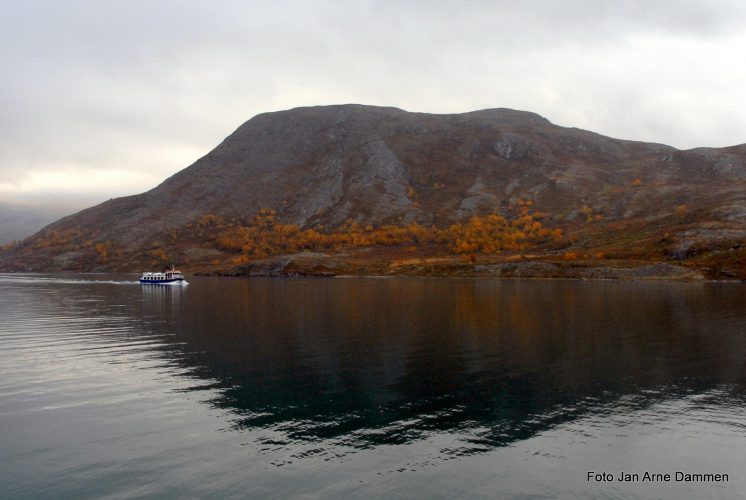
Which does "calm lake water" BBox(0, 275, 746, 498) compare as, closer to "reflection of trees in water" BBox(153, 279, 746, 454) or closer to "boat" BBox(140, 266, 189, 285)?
"reflection of trees in water" BBox(153, 279, 746, 454)

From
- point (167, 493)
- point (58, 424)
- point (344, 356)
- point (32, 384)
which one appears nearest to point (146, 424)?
point (58, 424)

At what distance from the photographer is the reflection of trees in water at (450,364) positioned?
104 ft

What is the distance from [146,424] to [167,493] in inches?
373

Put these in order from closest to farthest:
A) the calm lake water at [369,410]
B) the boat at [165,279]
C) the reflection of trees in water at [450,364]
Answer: the calm lake water at [369,410], the reflection of trees in water at [450,364], the boat at [165,279]

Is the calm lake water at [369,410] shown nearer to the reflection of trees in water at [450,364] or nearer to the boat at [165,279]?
the reflection of trees in water at [450,364]

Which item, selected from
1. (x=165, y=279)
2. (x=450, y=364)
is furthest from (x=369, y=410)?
(x=165, y=279)

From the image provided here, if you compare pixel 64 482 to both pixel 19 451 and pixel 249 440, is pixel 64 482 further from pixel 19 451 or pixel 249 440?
pixel 249 440

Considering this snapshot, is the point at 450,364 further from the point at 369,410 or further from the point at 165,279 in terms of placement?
the point at 165,279

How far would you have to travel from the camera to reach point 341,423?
101ft

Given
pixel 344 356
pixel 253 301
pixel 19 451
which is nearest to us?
pixel 19 451

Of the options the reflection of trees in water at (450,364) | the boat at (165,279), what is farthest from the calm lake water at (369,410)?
the boat at (165,279)

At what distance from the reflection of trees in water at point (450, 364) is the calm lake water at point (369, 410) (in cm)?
23

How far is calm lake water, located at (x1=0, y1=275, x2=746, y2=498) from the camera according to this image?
23.8 metres

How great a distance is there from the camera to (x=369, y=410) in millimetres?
33344
